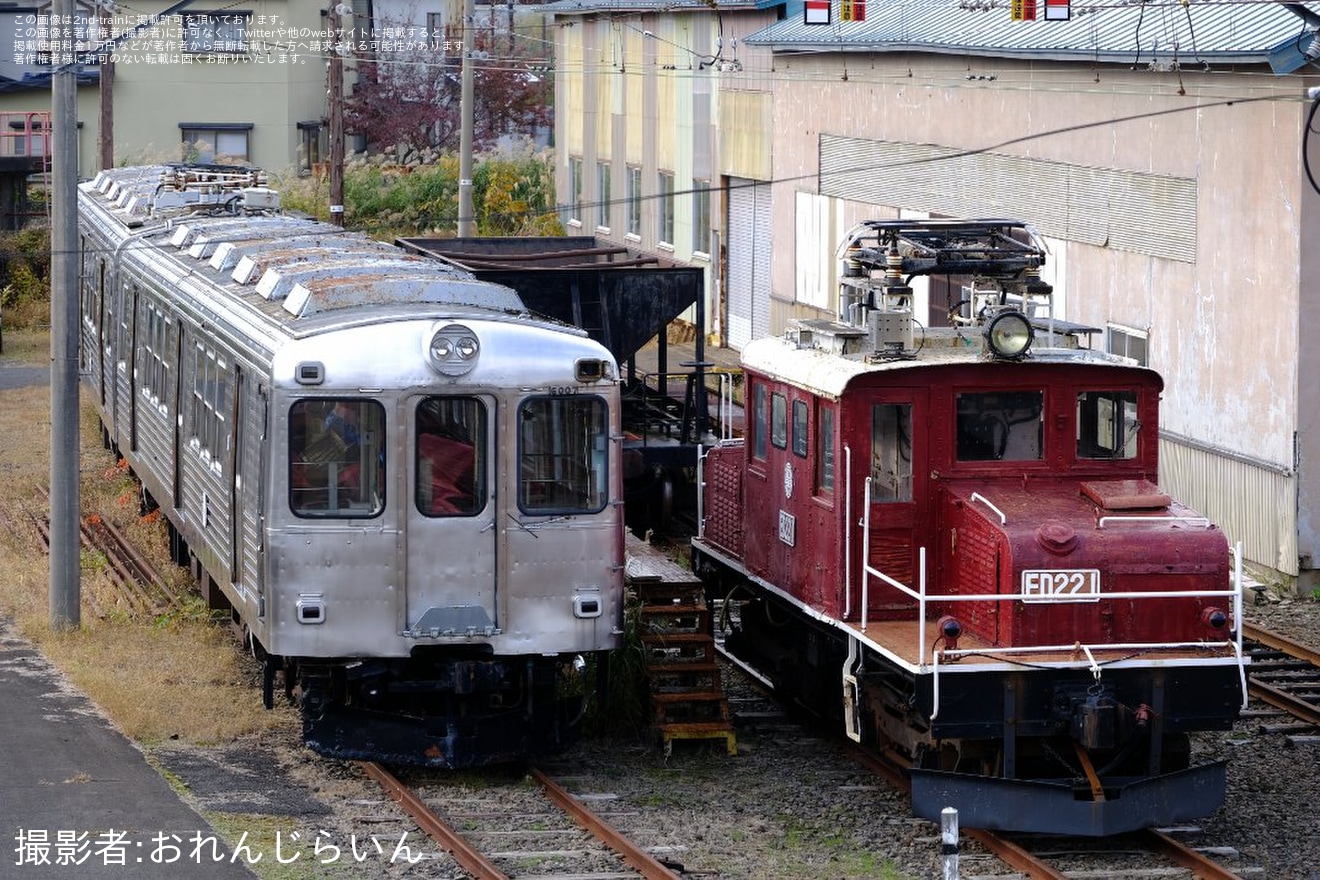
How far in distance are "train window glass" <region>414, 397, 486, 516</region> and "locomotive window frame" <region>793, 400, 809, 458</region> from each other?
196 centimetres

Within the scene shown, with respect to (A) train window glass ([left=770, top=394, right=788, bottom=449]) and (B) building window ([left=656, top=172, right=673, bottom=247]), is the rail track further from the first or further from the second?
(B) building window ([left=656, top=172, right=673, bottom=247])

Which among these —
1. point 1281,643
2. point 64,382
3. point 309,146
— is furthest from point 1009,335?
point 309,146

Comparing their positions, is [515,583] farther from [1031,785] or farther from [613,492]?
[1031,785]

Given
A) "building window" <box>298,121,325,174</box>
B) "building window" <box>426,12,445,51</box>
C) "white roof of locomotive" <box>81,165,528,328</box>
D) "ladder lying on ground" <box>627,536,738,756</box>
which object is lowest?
"ladder lying on ground" <box>627,536,738,756</box>

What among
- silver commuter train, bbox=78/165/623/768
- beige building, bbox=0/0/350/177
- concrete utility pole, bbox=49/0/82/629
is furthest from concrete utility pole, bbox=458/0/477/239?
beige building, bbox=0/0/350/177

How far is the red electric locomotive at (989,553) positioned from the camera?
1055cm

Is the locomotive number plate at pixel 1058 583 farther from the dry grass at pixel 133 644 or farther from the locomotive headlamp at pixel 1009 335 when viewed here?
the dry grass at pixel 133 644

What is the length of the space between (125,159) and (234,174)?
23740mm

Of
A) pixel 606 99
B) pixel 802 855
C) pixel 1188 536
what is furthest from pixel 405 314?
pixel 606 99

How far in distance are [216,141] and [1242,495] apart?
1407 inches

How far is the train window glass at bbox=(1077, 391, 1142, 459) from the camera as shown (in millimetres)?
11609

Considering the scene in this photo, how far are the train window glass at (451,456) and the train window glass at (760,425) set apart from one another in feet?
7.30

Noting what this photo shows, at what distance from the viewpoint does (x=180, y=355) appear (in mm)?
15812

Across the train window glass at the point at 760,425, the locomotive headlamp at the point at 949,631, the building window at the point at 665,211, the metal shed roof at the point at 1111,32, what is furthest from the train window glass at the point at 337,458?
the building window at the point at 665,211
